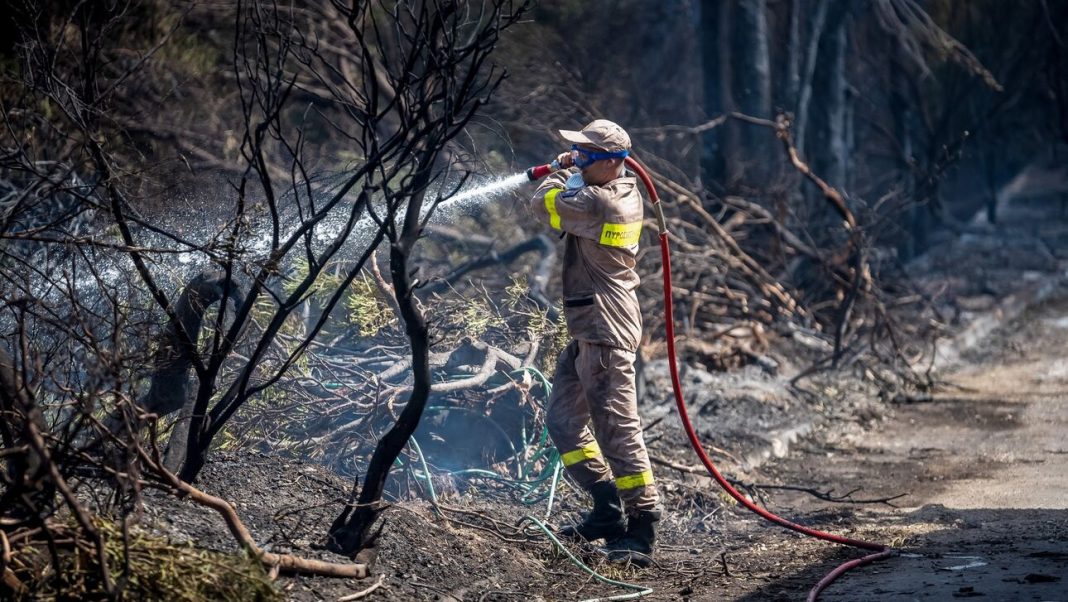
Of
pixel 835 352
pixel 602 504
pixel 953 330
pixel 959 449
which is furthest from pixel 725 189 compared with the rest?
pixel 602 504

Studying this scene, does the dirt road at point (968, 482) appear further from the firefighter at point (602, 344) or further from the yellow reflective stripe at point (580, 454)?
the yellow reflective stripe at point (580, 454)

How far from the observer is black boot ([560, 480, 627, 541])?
17.2ft

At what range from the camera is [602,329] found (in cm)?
506

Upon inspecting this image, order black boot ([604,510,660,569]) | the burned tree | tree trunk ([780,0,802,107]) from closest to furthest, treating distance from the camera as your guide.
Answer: the burned tree
black boot ([604,510,660,569])
tree trunk ([780,0,802,107])

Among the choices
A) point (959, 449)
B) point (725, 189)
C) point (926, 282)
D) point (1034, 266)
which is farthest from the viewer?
point (1034, 266)

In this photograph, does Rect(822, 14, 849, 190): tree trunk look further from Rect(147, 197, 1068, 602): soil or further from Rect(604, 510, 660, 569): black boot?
Rect(604, 510, 660, 569): black boot

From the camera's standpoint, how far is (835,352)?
989cm

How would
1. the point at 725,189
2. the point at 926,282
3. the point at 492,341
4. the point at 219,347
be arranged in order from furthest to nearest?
the point at 926,282 < the point at 725,189 < the point at 492,341 < the point at 219,347

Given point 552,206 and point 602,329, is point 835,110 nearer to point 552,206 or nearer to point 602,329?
point 552,206

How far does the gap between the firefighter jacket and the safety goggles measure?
12cm

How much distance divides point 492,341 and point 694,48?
13105mm

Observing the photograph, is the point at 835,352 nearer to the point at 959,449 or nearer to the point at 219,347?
the point at 959,449

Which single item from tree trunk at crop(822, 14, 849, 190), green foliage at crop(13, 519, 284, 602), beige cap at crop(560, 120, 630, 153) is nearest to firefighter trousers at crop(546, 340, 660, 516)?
beige cap at crop(560, 120, 630, 153)

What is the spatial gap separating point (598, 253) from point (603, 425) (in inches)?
32.2
